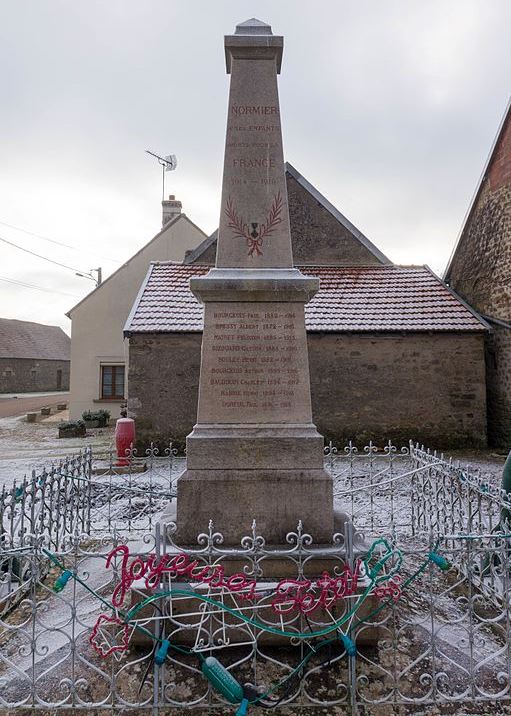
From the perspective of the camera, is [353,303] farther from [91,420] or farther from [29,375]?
[29,375]

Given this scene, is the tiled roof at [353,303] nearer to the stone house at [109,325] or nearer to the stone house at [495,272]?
the stone house at [495,272]

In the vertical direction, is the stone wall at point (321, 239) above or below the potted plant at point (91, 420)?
above

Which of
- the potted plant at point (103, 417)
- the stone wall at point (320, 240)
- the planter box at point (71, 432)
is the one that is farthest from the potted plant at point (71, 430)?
the stone wall at point (320, 240)

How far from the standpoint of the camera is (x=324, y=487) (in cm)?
363

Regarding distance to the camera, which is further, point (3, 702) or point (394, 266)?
point (394, 266)

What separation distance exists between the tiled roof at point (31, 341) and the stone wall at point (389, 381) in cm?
3632

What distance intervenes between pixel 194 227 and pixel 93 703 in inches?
712

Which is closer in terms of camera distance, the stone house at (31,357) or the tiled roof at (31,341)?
the stone house at (31,357)

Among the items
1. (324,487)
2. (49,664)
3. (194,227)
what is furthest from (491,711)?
(194,227)

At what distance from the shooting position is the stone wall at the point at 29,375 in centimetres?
4194

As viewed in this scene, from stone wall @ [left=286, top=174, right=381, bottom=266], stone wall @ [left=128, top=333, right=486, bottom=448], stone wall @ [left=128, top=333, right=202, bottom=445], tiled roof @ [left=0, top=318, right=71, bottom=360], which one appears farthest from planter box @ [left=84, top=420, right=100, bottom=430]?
tiled roof @ [left=0, top=318, right=71, bottom=360]

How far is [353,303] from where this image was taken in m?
12.9

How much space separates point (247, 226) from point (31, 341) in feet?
153

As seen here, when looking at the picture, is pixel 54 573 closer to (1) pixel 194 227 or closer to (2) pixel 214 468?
(2) pixel 214 468
